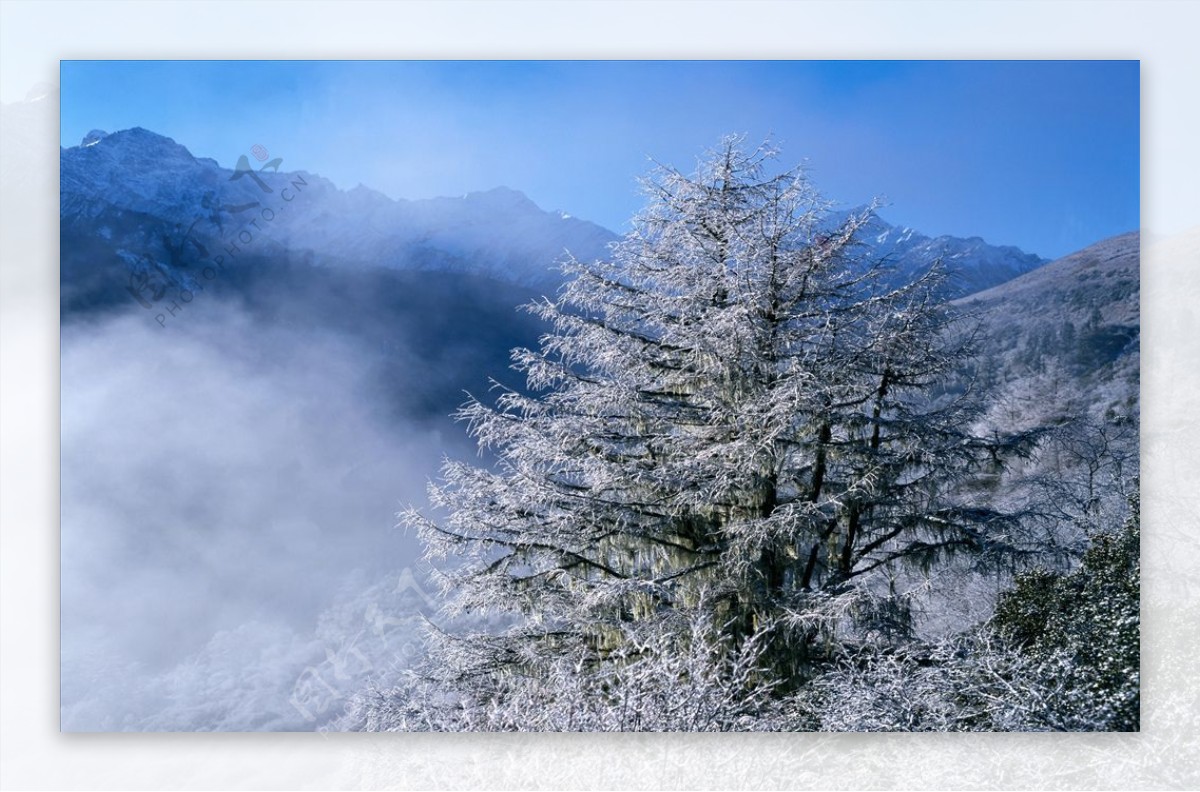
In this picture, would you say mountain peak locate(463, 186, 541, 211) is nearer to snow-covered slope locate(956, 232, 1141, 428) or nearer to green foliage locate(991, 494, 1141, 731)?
snow-covered slope locate(956, 232, 1141, 428)

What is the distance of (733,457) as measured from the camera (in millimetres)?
4203

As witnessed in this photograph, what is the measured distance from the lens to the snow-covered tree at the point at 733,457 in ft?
13.8

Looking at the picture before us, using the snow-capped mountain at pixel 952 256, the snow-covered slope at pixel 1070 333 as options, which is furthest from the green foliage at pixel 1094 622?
the snow-capped mountain at pixel 952 256

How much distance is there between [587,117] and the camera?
4.24m

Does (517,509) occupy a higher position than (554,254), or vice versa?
(554,254)

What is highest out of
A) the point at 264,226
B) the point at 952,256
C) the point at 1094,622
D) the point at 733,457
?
the point at 264,226

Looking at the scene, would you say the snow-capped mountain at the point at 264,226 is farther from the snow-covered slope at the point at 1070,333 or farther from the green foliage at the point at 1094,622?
the green foliage at the point at 1094,622

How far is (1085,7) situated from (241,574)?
415cm

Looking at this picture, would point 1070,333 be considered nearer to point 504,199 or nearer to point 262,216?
point 504,199

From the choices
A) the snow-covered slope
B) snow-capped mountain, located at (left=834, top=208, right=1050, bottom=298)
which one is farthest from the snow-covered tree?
the snow-covered slope

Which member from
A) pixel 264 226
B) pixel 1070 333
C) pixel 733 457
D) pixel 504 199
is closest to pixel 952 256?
pixel 1070 333

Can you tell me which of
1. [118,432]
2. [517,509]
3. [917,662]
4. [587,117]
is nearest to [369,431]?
[517,509]

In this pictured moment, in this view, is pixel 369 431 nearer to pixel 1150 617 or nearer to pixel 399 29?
pixel 399 29

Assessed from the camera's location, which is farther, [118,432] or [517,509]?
[517,509]
